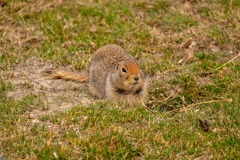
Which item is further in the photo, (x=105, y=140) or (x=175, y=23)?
(x=175, y=23)

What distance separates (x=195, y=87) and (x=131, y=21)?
1860mm

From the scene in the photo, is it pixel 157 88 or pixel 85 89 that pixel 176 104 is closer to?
pixel 157 88

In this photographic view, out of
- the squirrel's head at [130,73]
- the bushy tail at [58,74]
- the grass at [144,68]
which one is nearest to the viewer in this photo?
the grass at [144,68]

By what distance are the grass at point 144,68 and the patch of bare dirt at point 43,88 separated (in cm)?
4

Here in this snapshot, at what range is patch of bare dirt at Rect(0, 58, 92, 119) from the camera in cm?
573

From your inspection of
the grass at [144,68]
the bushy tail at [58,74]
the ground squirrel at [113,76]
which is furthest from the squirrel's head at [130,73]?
the bushy tail at [58,74]

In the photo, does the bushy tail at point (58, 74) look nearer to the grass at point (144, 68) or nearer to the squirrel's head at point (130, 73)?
the grass at point (144, 68)

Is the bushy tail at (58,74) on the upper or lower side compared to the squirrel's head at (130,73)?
lower

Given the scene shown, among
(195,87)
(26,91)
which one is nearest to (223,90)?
(195,87)

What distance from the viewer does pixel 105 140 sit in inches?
190

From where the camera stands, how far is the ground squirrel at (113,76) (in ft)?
18.9

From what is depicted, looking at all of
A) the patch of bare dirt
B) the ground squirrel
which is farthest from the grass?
the ground squirrel

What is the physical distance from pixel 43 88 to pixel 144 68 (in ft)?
A: 3.95

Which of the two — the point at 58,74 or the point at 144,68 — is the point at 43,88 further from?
the point at 144,68
